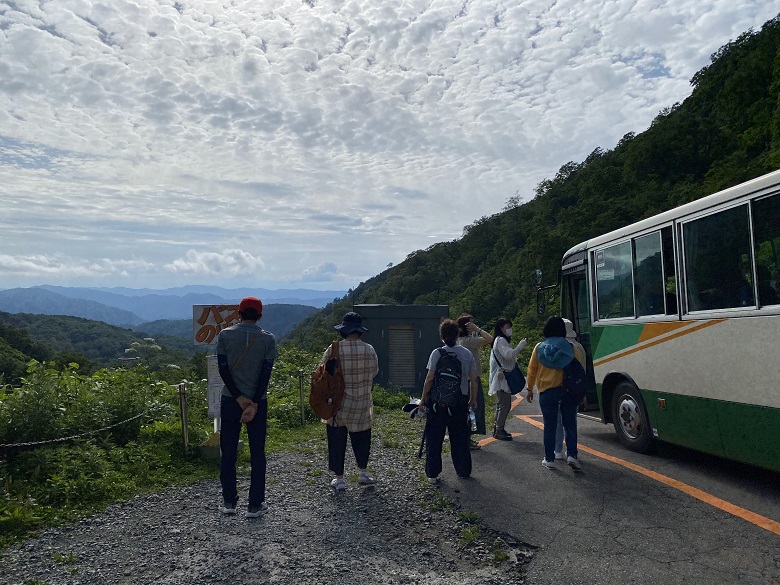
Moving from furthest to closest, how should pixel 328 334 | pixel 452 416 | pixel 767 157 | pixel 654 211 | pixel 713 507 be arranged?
pixel 654 211
pixel 767 157
pixel 328 334
pixel 452 416
pixel 713 507

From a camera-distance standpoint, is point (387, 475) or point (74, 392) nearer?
point (387, 475)

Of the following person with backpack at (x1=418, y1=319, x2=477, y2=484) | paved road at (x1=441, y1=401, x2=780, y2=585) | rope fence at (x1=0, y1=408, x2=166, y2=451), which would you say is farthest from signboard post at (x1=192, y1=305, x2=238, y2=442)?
paved road at (x1=441, y1=401, x2=780, y2=585)

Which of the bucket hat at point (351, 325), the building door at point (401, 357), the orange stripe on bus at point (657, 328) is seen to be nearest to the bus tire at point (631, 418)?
the orange stripe on bus at point (657, 328)

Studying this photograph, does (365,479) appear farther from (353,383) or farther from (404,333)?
(404,333)

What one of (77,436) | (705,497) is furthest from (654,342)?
(77,436)

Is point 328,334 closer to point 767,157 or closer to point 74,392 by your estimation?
point 74,392

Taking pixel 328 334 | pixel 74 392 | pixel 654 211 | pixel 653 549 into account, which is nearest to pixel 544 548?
pixel 653 549

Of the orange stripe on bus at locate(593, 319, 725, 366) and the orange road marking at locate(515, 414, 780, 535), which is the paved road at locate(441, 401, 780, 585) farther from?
the orange stripe on bus at locate(593, 319, 725, 366)

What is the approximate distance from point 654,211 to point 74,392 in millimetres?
37090

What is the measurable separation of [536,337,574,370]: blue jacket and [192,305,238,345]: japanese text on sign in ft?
11.9

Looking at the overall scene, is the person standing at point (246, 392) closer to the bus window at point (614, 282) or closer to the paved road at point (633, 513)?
the paved road at point (633, 513)

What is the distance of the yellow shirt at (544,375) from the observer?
6.97m

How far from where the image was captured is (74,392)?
820 cm

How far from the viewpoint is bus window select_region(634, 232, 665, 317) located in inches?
286
